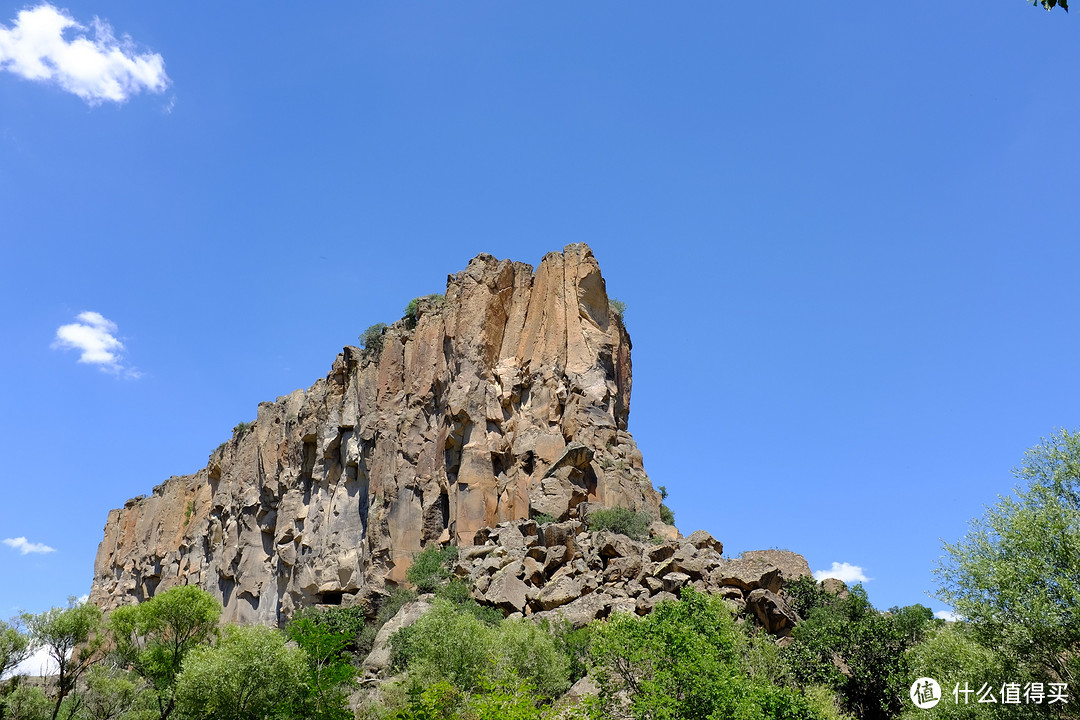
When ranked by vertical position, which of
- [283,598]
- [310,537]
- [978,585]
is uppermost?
[310,537]

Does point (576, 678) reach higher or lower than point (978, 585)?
lower

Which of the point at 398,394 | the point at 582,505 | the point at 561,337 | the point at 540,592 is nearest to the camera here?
the point at 540,592

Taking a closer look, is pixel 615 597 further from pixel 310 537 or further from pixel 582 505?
pixel 310 537

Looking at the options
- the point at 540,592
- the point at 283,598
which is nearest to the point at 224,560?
the point at 283,598

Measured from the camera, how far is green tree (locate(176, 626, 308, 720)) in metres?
26.7

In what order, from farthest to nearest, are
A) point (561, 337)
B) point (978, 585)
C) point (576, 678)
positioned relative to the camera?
point (561, 337) < point (576, 678) < point (978, 585)

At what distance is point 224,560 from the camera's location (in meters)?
71.1

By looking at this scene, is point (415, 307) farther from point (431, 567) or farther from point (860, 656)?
point (860, 656)

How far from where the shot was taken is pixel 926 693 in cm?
2166

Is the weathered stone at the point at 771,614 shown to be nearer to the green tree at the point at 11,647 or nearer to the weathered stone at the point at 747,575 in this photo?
the weathered stone at the point at 747,575

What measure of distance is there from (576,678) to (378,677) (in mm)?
8816

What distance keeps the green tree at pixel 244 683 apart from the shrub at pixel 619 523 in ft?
54.1

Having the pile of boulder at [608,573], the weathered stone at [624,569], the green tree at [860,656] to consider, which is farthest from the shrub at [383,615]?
the green tree at [860,656]

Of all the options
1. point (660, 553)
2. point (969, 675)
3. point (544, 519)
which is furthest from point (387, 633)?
point (969, 675)
